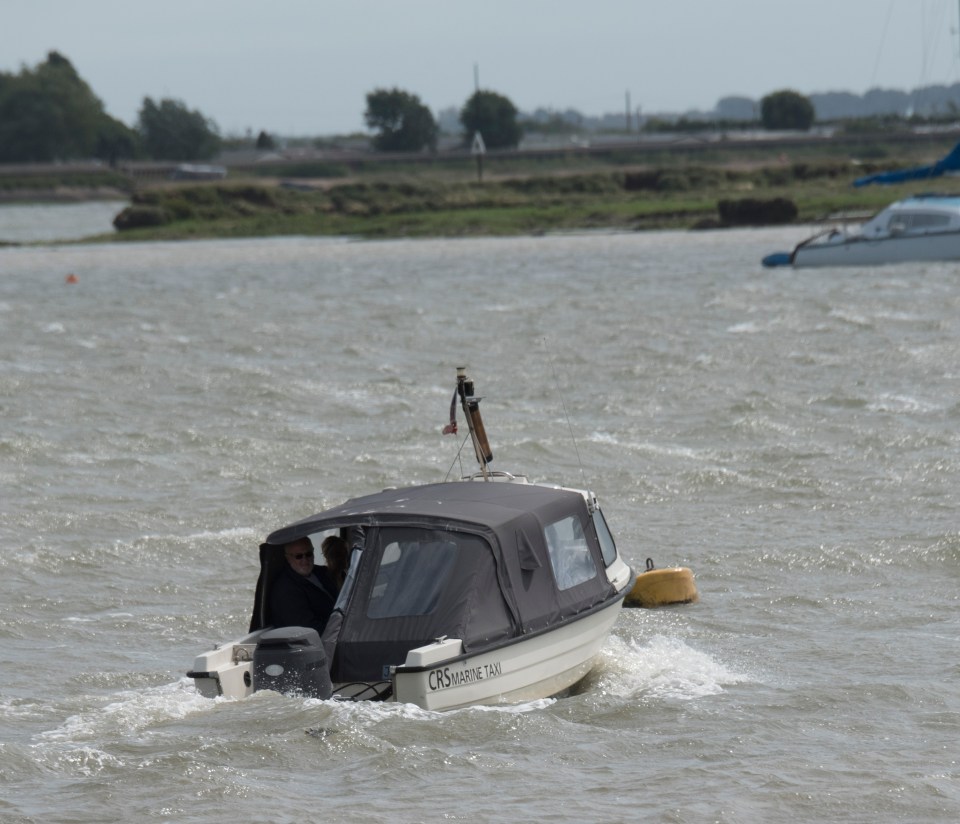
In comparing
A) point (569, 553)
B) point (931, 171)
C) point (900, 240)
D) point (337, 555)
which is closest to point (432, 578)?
point (337, 555)

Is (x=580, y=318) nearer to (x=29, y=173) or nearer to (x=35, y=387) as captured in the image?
(x=35, y=387)

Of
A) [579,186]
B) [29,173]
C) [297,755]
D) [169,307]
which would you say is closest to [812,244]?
[169,307]

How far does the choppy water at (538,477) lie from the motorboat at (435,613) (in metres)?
0.23

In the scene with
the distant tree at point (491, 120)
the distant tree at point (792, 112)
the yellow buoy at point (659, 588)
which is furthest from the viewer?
the distant tree at point (792, 112)

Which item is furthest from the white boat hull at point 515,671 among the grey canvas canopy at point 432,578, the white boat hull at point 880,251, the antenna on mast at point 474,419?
the white boat hull at point 880,251

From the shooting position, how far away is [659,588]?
54.5ft

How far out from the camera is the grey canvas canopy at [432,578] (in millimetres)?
12703

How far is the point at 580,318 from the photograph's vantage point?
45.7 meters

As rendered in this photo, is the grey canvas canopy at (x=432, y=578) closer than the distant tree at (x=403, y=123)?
Yes

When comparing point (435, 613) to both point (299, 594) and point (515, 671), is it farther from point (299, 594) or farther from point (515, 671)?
point (299, 594)

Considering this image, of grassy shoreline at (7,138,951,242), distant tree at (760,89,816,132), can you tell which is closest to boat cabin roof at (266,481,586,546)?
grassy shoreline at (7,138,951,242)

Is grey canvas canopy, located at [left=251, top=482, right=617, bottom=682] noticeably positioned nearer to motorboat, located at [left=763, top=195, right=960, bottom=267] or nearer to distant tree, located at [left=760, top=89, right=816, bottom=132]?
motorboat, located at [left=763, top=195, right=960, bottom=267]

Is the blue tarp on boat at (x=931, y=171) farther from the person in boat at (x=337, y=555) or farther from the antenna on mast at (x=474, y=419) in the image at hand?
the person in boat at (x=337, y=555)

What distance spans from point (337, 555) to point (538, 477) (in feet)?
34.4
